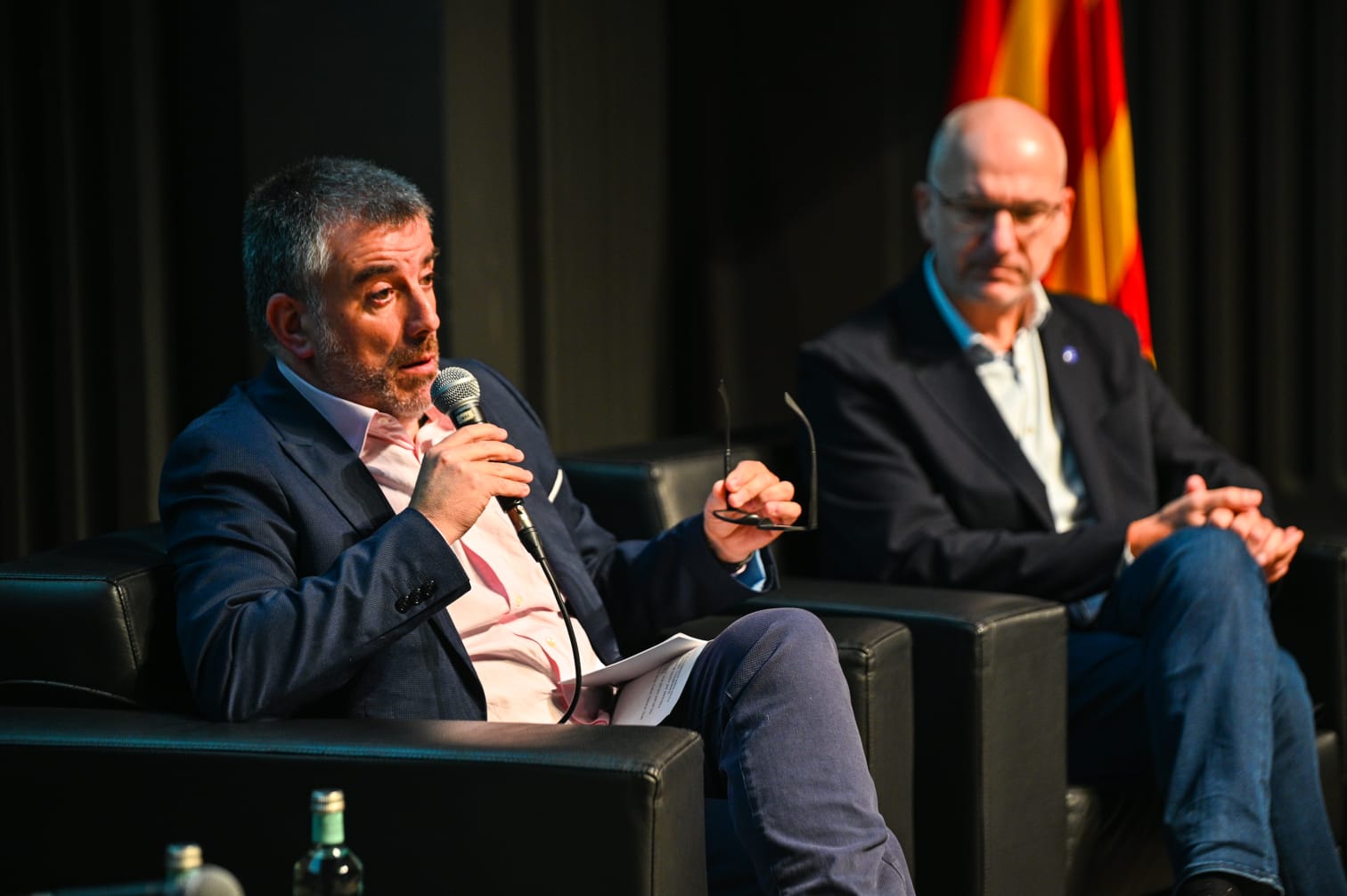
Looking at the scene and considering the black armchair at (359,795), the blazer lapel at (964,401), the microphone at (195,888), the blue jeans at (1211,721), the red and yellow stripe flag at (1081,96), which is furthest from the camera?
the red and yellow stripe flag at (1081,96)

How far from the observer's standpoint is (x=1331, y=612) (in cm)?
259

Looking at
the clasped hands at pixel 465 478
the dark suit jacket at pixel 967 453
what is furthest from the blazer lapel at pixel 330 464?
the dark suit jacket at pixel 967 453

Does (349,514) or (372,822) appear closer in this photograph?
(372,822)

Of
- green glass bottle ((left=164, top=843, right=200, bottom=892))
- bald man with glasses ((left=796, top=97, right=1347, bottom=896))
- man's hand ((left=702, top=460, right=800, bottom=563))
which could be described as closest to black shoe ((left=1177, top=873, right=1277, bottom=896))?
bald man with glasses ((left=796, top=97, right=1347, bottom=896))

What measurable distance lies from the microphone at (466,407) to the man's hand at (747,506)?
0.86 ft

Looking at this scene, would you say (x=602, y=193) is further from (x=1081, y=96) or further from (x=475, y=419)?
(x=475, y=419)

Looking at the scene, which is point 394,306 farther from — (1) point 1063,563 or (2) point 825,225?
(2) point 825,225

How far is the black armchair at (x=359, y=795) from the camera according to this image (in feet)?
4.99

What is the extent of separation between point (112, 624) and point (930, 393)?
1400 mm

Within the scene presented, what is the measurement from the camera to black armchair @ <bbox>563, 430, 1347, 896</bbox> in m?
2.19

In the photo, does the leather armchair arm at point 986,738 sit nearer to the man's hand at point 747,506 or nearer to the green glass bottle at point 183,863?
the man's hand at point 747,506

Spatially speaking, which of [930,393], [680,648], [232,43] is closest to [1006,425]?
[930,393]

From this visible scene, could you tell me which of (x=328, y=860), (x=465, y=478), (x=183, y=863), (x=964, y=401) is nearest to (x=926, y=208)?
(x=964, y=401)

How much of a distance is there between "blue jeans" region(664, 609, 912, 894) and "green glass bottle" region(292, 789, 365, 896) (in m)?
0.45
